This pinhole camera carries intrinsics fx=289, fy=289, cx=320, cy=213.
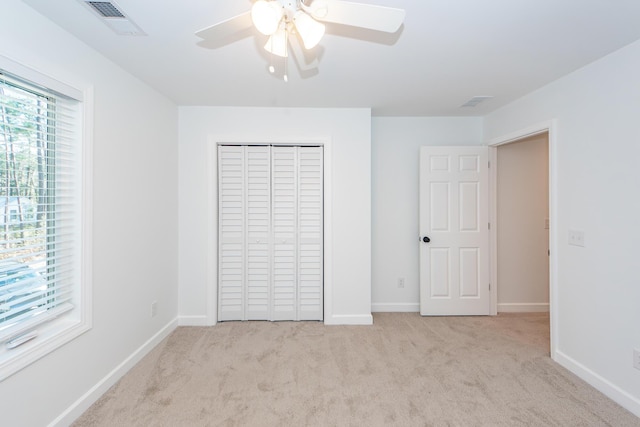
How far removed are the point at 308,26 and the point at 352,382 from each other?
2.30m

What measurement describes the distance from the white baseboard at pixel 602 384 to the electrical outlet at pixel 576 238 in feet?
3.10

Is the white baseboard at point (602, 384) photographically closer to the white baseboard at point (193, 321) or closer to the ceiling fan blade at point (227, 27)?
the ceiling fan blade at point (227, 27)

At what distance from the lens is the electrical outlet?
2.26 metres

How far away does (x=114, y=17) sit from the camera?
1.64 meters

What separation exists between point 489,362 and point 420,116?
270cm

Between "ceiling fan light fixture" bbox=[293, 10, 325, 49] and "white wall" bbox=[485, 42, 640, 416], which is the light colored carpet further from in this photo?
"ceiling fan light fixture" bbox=[293, 10, 325, 49]

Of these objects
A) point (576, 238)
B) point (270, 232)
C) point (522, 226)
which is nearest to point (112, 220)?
point (270, 232)

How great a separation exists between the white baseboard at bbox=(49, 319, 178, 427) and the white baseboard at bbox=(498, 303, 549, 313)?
387 centimetres

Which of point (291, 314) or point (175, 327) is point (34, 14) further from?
point (291, 314)

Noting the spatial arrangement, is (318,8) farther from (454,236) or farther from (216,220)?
(454,236)

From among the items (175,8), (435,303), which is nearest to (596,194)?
(435,303)

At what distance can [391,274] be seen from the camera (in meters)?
3.59

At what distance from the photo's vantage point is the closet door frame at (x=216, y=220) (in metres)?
3.17

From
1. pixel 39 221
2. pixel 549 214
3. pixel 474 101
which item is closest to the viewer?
pixel 39 221
